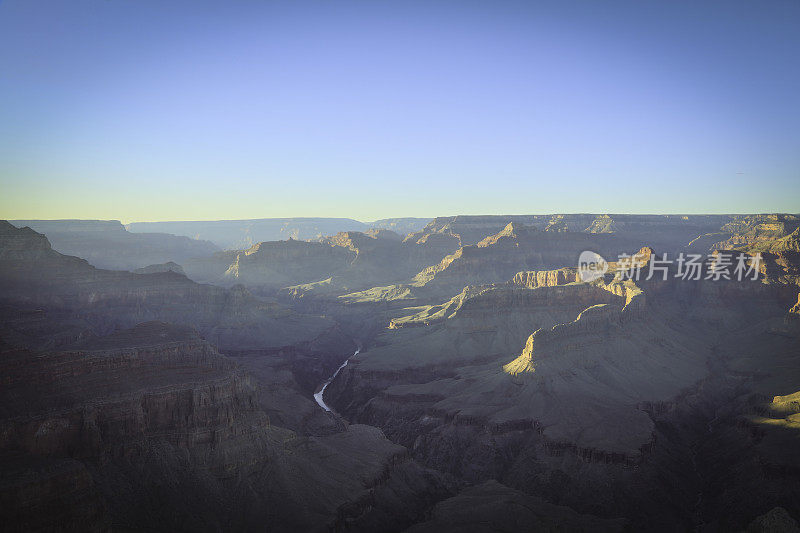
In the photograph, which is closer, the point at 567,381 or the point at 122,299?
the point at 567,381

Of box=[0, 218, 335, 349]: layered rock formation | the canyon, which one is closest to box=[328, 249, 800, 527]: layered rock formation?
the canyon

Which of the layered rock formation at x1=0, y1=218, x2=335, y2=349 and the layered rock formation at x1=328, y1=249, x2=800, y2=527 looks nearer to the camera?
the layered rock formation at x1=328, y1=249, x2=800, y2=527

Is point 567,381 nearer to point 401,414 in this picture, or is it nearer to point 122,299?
point 401,414

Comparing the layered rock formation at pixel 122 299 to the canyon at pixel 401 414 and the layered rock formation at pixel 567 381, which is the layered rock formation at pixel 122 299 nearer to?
the canyon at pixel 401 414

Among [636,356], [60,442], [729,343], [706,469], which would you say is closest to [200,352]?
[60,442]

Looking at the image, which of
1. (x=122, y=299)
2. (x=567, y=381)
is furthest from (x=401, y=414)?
(x=122, y=299)

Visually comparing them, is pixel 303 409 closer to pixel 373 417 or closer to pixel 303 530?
pixel 373 417

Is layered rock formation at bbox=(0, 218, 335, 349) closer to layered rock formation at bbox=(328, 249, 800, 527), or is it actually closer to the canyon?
the canyon

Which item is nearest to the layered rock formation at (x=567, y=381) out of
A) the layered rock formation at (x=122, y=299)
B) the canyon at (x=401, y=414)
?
the canyon at (x=401, y=414)
